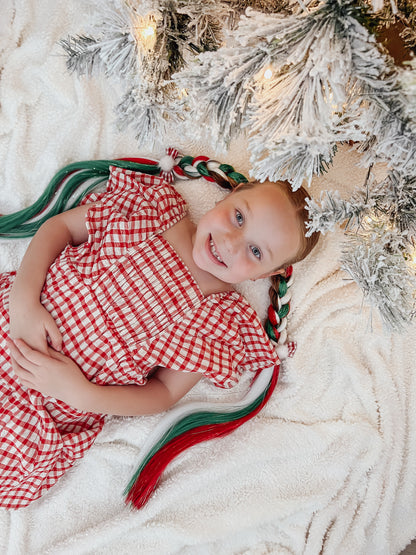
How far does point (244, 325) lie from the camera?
1.12 m

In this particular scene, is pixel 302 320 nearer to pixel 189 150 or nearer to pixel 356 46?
pixel 189 150

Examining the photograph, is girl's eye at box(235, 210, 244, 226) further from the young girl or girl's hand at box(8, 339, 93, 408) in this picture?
girl's hand at box(8, 339, 93, 408)

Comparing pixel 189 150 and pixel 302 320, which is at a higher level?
pixel 189 150

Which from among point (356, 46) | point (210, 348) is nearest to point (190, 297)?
point (210, 348)

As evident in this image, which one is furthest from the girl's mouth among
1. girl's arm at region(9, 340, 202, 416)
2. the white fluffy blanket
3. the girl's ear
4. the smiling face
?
girl's arm at region(9, 340, 202, 416)

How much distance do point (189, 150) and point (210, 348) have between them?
1.74 feet

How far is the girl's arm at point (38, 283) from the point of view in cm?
100

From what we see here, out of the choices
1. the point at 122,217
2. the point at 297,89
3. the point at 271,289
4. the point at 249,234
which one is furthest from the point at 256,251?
the point at 297,89

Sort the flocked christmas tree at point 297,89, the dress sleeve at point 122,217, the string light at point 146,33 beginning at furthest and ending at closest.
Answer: the dress sleeve at point 122,217 → the string light at point 146,33 → the flocked christmas tree at point 297,89

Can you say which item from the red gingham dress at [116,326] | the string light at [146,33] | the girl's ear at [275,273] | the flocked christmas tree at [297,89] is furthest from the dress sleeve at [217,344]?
the string light at [146,33]

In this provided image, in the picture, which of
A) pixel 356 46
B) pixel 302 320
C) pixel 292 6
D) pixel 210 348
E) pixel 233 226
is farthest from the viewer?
pixel 302 320

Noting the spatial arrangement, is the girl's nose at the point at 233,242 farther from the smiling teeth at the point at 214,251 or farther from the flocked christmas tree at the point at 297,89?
the flocked christmas tree at the point at 297,89

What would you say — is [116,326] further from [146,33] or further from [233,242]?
[146,33]

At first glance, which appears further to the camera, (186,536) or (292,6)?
(186,536)
